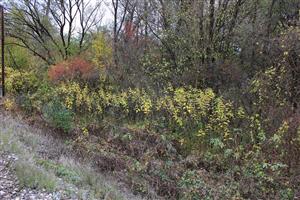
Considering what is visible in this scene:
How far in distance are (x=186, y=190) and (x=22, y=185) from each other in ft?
12.2

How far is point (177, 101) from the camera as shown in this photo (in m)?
11.4

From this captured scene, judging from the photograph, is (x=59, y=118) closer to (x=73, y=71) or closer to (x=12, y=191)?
(x=73, y=71)

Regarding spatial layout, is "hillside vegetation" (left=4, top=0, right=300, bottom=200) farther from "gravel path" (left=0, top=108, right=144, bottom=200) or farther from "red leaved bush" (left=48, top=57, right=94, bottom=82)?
"gravel path" (left=0, top=108, right=144, bottom=200)

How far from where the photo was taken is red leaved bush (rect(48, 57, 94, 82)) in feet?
52.1

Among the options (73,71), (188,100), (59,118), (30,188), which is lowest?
(30,188)

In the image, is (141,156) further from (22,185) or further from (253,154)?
(22,185)

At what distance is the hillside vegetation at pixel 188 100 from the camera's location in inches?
321

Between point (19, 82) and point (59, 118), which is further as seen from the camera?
point (19, 82)

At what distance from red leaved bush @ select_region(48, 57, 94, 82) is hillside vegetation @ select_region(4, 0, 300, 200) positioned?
0.05 meters

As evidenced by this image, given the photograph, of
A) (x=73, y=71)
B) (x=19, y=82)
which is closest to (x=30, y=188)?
(x=73, y=71)

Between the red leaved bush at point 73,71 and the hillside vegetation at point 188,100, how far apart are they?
1.9 inches

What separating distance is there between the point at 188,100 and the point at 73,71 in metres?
6.61

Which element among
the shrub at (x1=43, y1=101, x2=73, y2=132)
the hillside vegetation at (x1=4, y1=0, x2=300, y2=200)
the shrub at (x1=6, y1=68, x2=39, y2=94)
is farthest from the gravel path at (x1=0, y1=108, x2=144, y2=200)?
the shrub at (x1=6, y1=68, x2=39, y2=94)

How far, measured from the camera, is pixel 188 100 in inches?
450
